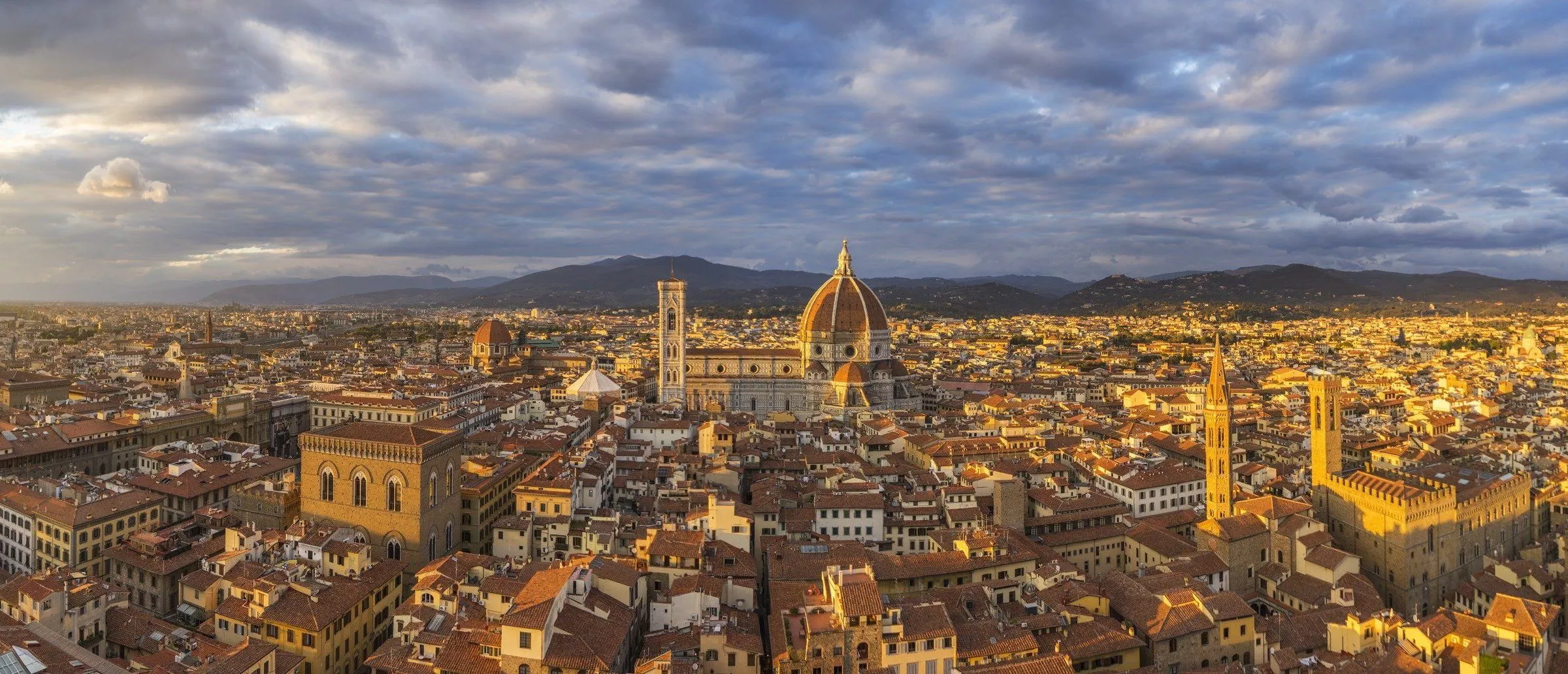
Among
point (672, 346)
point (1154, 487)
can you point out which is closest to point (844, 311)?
point (672, 346)

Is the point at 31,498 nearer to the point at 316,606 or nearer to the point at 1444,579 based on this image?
the point at 316,606

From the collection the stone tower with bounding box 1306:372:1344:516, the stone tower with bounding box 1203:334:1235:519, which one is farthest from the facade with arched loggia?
the stone tower with bounding box 1306:372:1344:516

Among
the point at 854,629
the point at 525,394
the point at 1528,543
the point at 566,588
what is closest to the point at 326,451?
the point at 566,588

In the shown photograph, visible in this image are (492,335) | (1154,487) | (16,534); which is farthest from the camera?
(492,335)

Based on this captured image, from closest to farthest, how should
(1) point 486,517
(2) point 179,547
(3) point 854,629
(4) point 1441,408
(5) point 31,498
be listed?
1. (3) point 854,629
2. (2) point 179,547
3. (5) point 31,498
4. (1) point 486,517
5. (4) point 1441,408

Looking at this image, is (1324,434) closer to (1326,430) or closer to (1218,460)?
(1326,430)

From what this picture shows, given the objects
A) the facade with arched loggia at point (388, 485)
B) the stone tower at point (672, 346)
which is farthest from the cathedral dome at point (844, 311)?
the facade with arched loggia at point (388, 485)
